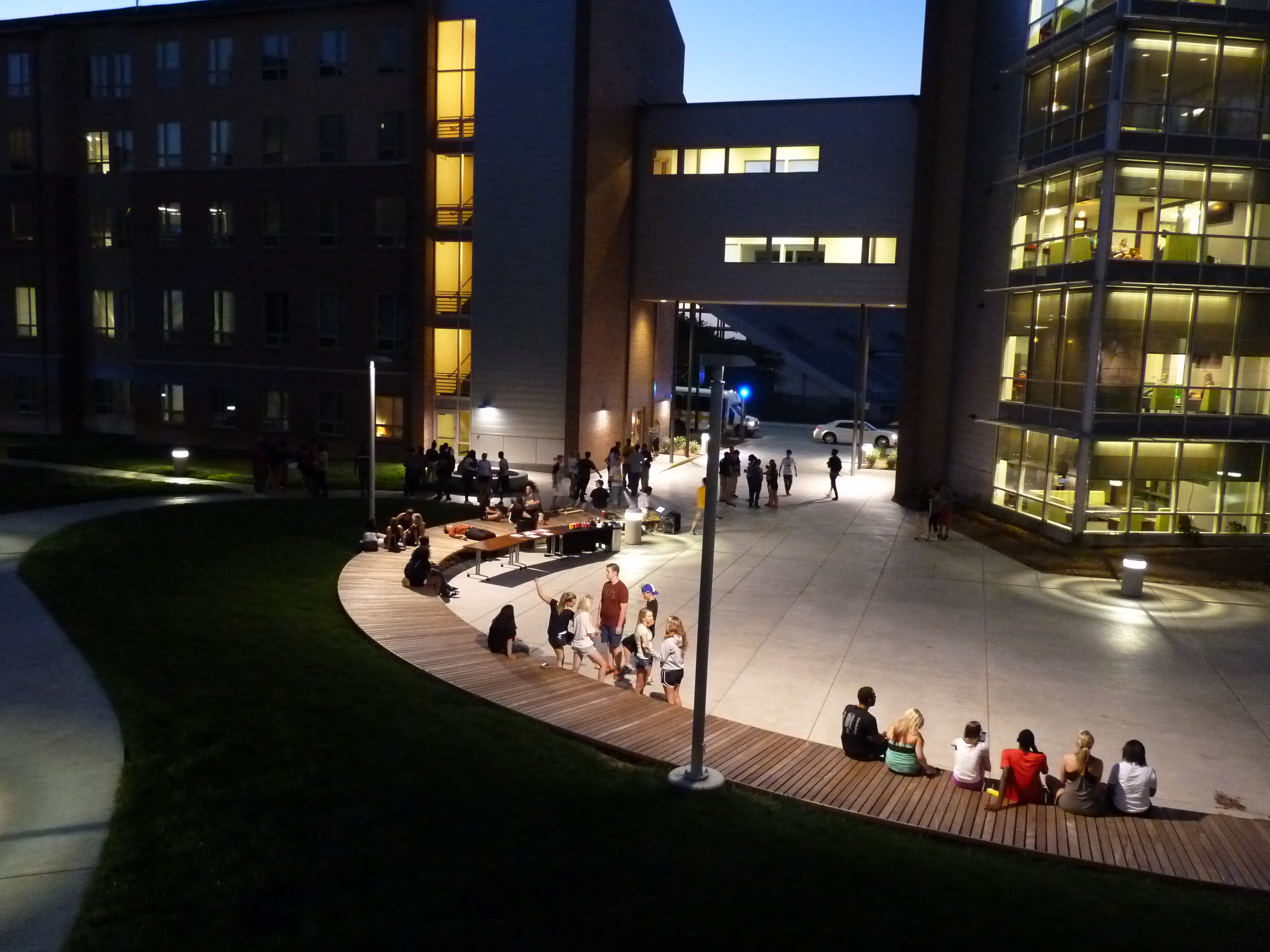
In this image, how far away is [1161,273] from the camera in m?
24.4

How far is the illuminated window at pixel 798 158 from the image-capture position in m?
35.5

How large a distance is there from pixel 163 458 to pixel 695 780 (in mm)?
31611

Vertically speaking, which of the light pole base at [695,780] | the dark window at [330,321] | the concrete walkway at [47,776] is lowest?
the light pole base at [695,780]

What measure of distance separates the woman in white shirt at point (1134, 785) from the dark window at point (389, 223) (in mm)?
31951

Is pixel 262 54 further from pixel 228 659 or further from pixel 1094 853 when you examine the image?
pixel 1094 853

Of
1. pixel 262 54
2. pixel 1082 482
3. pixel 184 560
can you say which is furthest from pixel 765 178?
pixel 184 560

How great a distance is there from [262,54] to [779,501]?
26.5m

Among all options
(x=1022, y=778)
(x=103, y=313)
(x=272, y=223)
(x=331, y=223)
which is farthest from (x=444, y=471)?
(x=103, y=313)

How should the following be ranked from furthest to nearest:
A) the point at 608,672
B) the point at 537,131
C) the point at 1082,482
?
1. the point at 537,131
2. the point at 1082,482
3. the point at 608,672

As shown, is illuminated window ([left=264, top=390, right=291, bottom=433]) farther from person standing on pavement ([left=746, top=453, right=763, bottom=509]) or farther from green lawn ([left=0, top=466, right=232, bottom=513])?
person standing on pavement ([left=746, top=453, right=763, bottom=509])

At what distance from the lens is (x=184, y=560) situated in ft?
61.6

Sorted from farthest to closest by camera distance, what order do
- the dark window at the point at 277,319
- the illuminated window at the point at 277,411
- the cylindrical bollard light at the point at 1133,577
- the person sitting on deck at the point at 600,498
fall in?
the illuminated window at the point at 277,411 < the dark window at the point at 277,319 < the person sitting on deck at the point at 600,498 < the cylindrical bollard light at the point at 1133,577

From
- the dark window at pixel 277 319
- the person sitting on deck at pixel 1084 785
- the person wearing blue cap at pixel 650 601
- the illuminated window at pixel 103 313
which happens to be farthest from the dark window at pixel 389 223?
the person sitting on deck at pixel 1084 785

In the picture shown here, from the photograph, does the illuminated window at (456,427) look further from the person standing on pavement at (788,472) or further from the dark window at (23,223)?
the dark window at (23,223)
